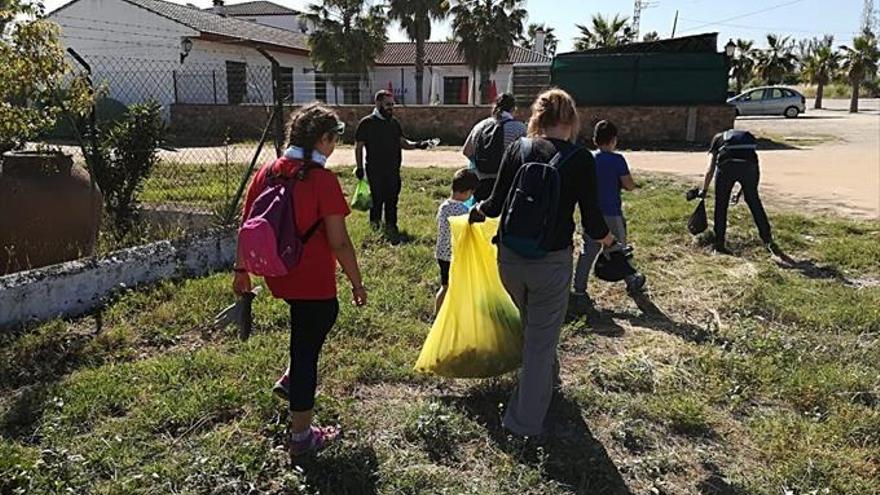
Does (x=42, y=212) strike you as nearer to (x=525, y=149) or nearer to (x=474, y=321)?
(x=474, y=321)

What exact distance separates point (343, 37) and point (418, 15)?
3.28m

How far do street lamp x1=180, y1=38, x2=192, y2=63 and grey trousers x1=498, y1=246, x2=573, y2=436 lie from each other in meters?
23.8

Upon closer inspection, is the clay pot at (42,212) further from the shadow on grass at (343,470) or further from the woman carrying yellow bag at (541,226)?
the woman carrying yellow bag at (541,226)

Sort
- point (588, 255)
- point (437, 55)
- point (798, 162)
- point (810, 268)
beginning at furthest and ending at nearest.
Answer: point (437, 55), point (798, 162), point (810, 268), point (588, 255)

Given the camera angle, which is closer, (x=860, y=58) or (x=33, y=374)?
(x=33, y=374)

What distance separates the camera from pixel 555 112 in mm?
3371

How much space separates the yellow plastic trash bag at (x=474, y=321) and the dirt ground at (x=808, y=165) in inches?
304

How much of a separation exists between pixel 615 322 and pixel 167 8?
27.1 metres

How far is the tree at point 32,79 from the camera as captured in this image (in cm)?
532

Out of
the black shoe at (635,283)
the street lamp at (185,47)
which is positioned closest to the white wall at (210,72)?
the street lamp at (185,47)

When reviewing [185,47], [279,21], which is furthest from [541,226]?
[279,21]

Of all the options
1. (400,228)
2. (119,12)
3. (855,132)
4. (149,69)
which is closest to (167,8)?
(119,12)

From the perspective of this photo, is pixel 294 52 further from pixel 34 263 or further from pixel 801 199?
pixel 34 263

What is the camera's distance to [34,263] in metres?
5.70
